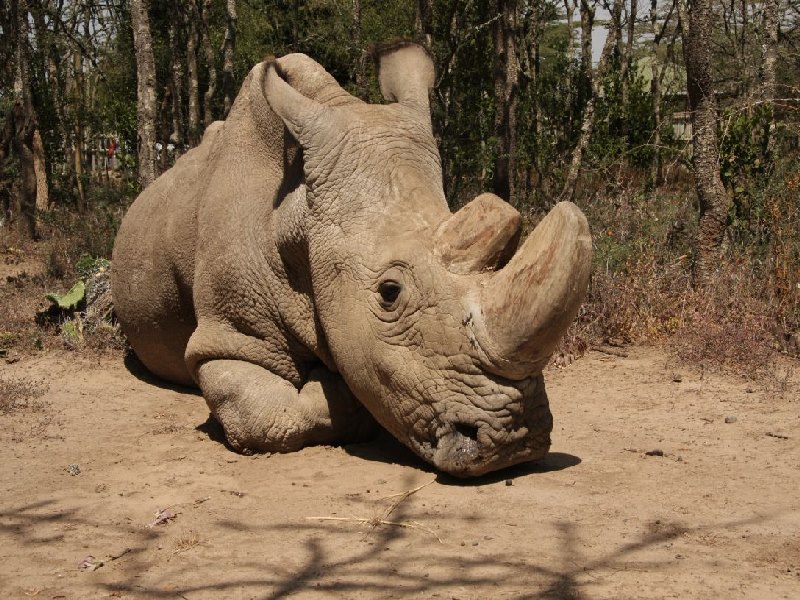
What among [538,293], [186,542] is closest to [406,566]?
[186,542]

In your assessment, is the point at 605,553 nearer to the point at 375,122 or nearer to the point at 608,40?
the point at 375,122

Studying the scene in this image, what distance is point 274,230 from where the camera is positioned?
587cm

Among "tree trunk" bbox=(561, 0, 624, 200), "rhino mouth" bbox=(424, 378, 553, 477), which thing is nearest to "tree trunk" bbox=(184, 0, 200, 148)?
"tree trunk" bbox=(561, 0, 624, 200)

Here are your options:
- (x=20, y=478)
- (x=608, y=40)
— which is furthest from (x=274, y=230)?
(x=608, y=40)

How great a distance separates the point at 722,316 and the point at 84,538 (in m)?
5.42

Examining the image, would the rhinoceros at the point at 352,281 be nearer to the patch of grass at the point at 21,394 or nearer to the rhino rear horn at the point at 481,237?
the rhino rear horn at the point at 481,237

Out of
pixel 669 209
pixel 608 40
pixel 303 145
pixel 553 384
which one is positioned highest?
pixel 608 40

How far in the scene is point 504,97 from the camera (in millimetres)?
13023

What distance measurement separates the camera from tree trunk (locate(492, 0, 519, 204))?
1230 centimetres

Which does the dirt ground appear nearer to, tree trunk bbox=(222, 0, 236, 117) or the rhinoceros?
the rhinoceros

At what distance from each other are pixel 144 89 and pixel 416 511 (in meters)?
7.05

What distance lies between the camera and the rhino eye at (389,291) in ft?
16.0

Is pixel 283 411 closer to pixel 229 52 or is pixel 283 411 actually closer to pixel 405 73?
pixel 405 73

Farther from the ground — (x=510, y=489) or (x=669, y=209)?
(x=669, y=209)
